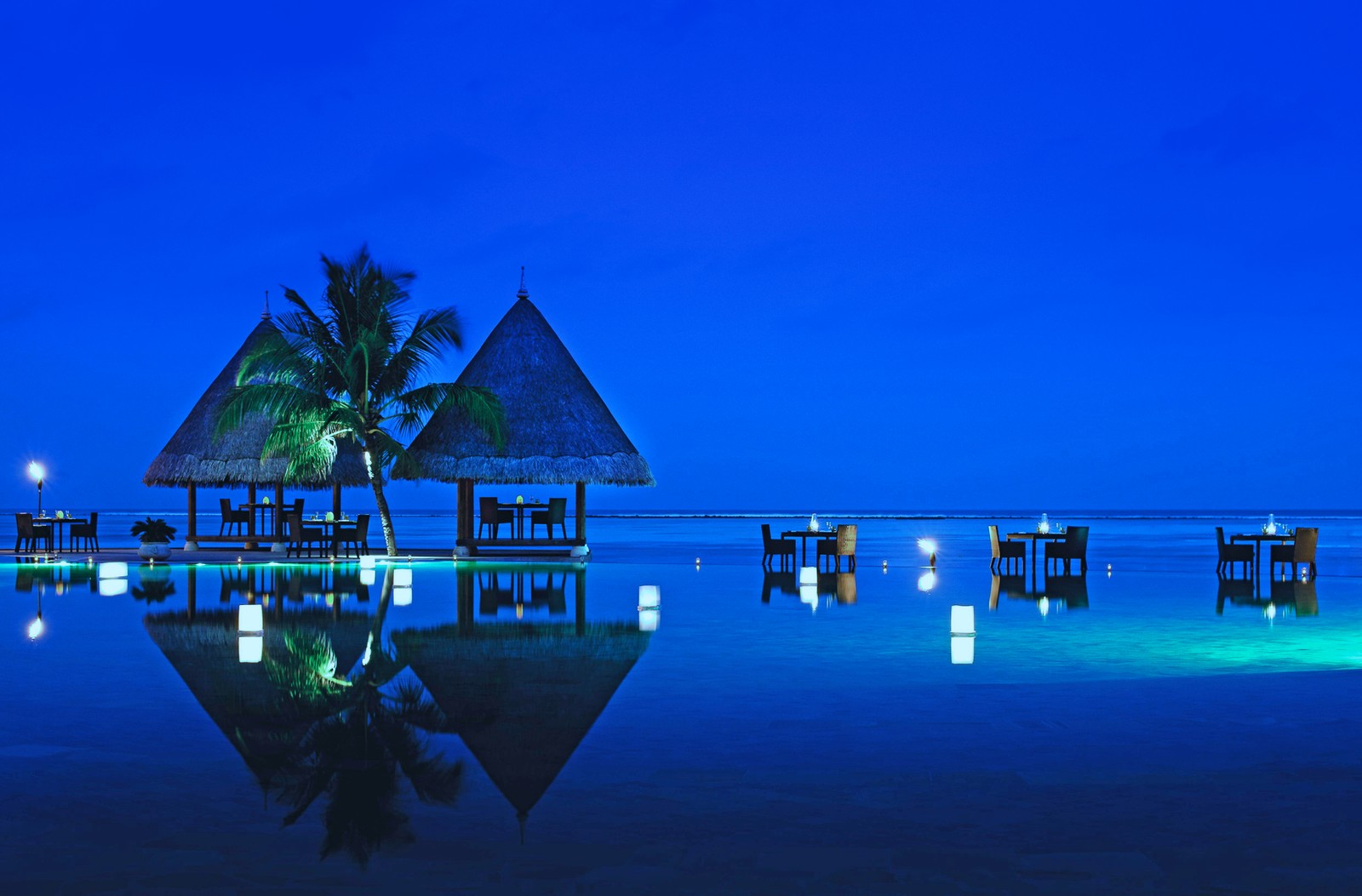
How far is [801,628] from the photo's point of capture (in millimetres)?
11938

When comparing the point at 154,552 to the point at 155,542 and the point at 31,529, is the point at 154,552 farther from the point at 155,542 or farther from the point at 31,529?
the point at 31,529

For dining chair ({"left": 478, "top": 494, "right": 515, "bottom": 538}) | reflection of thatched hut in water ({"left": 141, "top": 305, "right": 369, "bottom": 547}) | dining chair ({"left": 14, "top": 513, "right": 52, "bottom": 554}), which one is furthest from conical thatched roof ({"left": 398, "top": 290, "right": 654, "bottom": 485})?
dining chair ({"left": 14, "top": 513, "right": 52, "bottom": 554})

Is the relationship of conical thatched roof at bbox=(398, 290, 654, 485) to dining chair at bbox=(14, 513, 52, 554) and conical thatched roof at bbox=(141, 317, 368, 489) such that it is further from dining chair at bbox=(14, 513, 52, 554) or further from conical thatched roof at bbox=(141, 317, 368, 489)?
dining chair at bbox=(14, 513, 52, 554)

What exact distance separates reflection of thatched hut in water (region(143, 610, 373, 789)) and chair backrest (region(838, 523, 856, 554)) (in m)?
11.0

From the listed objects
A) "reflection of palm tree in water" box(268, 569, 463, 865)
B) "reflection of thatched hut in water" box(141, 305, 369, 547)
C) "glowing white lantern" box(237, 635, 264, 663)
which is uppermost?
"reflection of thatched hut in water" box(141, 305, 369, 547)

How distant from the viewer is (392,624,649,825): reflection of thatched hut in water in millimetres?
5711

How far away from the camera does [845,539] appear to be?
22.5 metres

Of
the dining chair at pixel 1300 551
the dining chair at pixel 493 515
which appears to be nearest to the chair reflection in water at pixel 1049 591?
the dining chair at pixel 1300 551

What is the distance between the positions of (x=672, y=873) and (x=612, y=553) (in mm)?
26653

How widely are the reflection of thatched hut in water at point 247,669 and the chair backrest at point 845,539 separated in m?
11.0

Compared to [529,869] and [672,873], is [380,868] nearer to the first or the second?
[529,869]

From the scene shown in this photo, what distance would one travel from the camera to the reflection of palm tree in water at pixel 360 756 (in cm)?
460

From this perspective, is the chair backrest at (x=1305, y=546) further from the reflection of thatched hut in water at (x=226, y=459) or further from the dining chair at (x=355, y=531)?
the reflection of thatched hut in water at (x=226, y=459)

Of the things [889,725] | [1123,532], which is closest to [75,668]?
[889,725]
